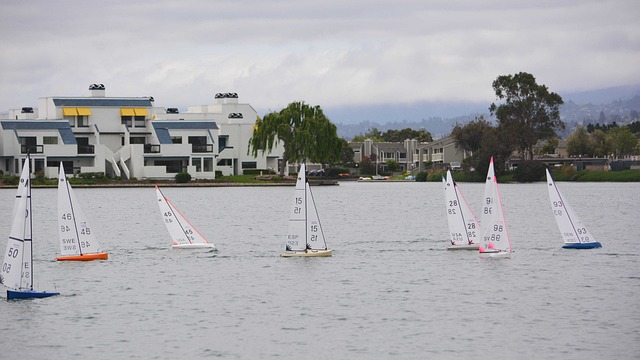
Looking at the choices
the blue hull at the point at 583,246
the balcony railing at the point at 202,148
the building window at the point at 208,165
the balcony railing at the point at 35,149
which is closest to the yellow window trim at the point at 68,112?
the balcony railing at the point at 35,149

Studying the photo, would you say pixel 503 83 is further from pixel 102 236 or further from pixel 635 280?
pixel 635 280

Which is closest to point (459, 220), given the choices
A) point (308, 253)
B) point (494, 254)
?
point (494, 254)

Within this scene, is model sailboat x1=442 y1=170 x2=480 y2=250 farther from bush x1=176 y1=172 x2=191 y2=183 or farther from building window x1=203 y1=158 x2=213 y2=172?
building window x1=203 y1=158 x2=213 y2=172

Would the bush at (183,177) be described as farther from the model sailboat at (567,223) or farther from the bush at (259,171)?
the model sailboat at (567,223)

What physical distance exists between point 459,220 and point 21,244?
20.9 meters

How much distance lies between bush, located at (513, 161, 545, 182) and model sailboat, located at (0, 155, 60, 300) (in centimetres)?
11373

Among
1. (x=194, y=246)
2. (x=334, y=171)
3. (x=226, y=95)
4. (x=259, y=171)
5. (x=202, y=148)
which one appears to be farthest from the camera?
(x=334, y=171)

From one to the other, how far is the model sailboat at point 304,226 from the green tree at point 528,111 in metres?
97.9

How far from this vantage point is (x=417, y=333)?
28.9 metres

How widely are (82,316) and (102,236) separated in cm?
2870

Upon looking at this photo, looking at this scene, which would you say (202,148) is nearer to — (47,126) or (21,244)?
(47,126)

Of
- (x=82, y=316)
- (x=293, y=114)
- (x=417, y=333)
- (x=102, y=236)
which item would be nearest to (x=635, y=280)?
(x=417, y=333)

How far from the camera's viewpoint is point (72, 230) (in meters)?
42.4

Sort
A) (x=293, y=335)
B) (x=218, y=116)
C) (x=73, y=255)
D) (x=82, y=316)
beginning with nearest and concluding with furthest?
(x=293, y=335)
(x=82, y=316)
(x=73, y=255)
(x=218, y=116)
